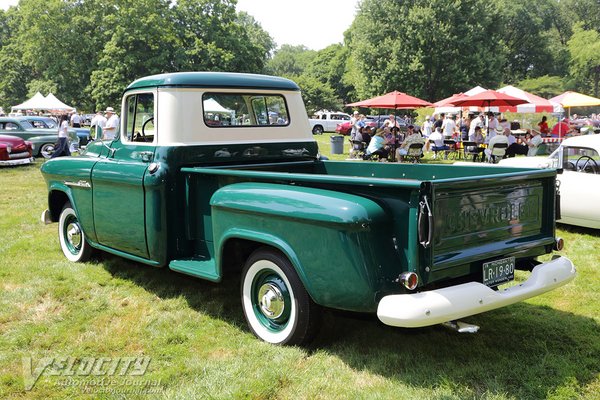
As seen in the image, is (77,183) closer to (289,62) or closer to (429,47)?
(429,47)

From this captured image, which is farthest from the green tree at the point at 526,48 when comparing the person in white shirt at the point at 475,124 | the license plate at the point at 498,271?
the license plate at the point at 498,271

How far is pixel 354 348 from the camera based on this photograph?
Answer: 12.9ft

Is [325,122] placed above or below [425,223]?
above

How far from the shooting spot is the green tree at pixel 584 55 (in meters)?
53.8

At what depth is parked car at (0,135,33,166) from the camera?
15.3 metres

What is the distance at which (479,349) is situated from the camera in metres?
3.94

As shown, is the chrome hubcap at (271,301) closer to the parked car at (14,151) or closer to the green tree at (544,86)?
the parked car at (14,151)

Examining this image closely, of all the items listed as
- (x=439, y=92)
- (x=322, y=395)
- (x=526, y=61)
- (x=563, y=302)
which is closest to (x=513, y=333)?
(x=563, y=302)

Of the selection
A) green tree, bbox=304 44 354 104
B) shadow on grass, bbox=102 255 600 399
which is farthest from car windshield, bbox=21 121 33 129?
green tree, bbox=304 44 354 104

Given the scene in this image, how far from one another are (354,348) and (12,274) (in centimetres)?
387

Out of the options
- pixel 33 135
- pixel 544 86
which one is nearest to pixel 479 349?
pixel 33 135

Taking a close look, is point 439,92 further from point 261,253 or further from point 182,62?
point 261,253

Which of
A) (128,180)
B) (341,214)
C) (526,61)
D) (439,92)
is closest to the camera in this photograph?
(341,214)

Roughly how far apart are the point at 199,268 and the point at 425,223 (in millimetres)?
2001
